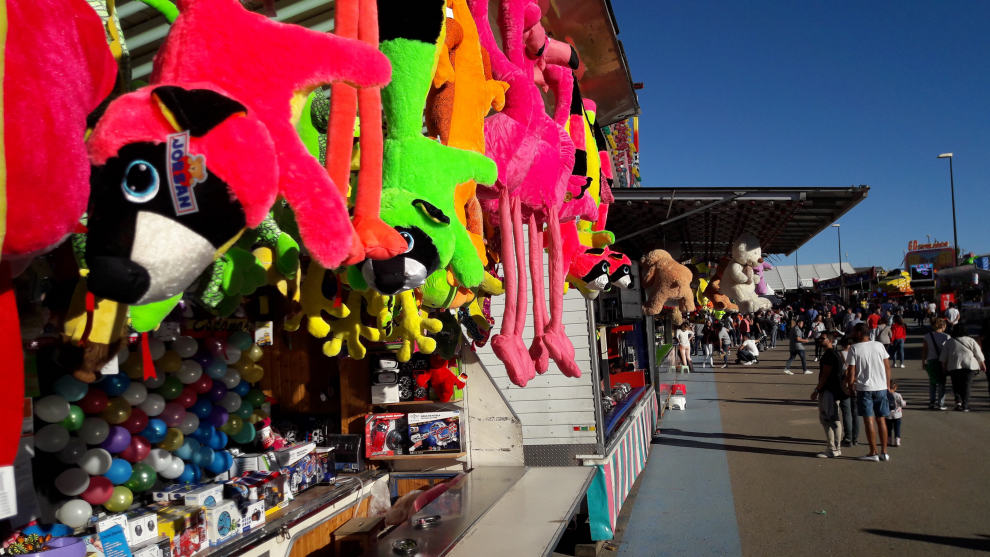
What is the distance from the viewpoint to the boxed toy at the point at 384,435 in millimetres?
5703

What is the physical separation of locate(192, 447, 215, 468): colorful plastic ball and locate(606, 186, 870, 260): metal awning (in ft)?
14.6

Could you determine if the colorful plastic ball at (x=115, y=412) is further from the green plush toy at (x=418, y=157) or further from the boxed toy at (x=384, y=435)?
the green plush toy at (x=418, y=157)

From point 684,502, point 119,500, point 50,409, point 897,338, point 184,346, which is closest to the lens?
point 50,409

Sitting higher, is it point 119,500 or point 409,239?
point 409,239

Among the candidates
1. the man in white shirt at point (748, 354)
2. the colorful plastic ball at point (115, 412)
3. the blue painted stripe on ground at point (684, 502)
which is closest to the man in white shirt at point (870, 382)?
the blue painted stripe on ground at point (684, 502)

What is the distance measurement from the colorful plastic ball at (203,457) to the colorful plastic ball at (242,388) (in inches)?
21.0

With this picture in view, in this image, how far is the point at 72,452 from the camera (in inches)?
132

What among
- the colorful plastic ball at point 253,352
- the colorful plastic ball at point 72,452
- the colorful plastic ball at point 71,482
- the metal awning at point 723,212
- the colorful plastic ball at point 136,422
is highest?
the metal awning at point 723,212

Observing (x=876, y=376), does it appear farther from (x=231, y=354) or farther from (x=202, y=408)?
(x=202, y=408)

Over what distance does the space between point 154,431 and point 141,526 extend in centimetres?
61

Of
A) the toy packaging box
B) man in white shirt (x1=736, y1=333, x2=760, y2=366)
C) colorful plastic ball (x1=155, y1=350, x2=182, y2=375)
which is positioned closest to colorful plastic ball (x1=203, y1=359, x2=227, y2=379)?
colorful plastic ball (x1=155, y1=350, x2=182, y2=375)

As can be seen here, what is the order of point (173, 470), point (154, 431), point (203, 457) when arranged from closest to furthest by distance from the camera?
point (154, 431), point (173, 470), point (203, 457)

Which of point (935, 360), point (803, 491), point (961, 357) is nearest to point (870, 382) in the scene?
point (803, 491)

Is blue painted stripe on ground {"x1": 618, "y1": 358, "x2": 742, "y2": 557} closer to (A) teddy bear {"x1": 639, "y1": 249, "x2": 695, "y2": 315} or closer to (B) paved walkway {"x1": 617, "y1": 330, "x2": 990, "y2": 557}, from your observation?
(B) paved walkway {"x1": 617, "y1": 330, "x2": 990, "y2": 557}
